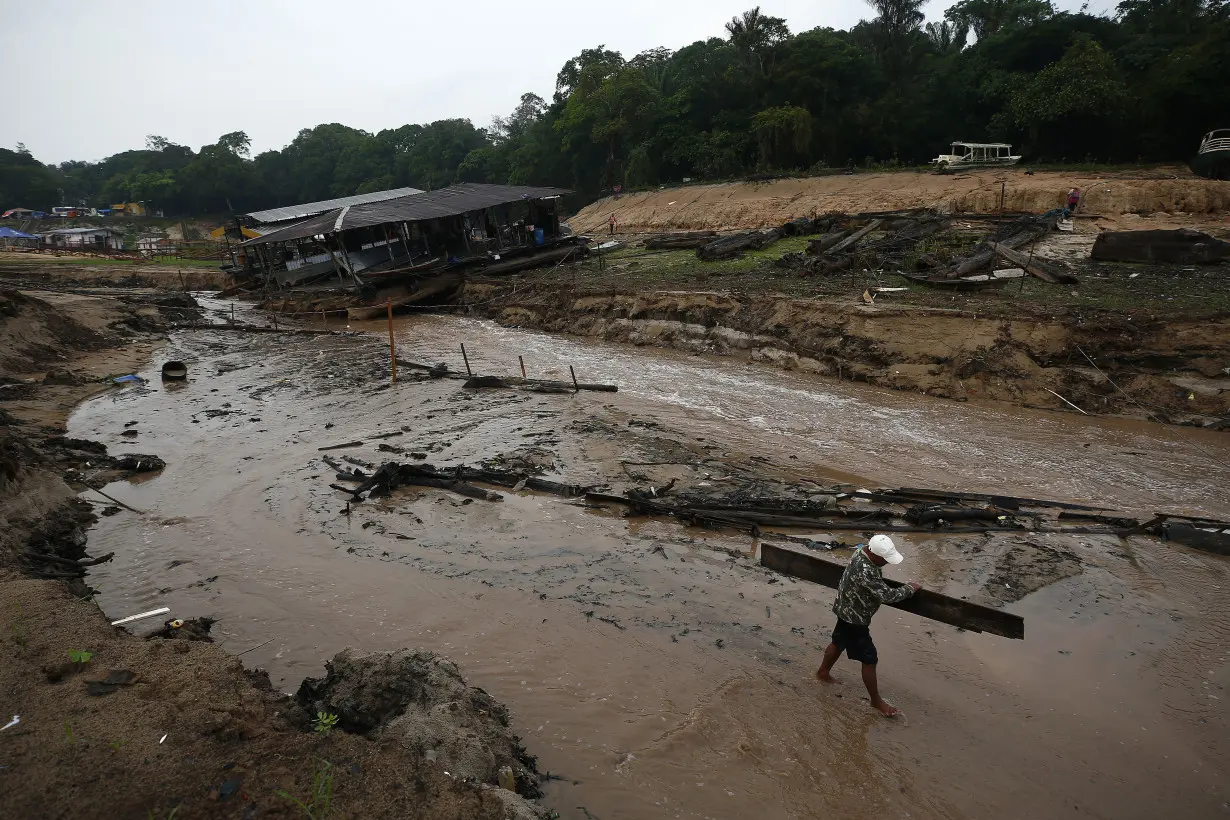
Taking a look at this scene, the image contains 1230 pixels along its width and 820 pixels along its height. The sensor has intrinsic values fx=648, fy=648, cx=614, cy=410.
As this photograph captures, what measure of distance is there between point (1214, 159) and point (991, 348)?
656 inches

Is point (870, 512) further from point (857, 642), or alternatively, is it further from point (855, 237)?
point (855, 237)

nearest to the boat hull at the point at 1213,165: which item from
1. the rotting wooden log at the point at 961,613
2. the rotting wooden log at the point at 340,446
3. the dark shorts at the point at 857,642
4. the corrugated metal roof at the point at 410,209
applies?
the corrugated metal roof at the point at 410,209

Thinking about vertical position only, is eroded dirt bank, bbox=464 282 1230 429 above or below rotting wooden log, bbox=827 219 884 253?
below

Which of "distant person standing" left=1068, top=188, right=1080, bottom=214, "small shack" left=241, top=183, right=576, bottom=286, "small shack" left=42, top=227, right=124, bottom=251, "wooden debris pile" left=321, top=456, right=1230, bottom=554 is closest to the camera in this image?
"wooden debris pile" left=321, top=456, right=1230, bottom=554

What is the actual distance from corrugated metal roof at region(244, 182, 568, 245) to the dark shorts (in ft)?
78.0

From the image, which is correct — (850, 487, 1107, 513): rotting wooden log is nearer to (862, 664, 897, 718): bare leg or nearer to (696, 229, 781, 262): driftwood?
(862, 664, 897, 718): bare leg

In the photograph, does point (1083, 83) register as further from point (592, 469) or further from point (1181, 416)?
point (592, 469)

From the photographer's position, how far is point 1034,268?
15.7 meters

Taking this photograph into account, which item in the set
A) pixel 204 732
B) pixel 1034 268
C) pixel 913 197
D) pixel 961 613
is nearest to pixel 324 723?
pixel 204 732

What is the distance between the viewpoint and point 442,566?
758 cm

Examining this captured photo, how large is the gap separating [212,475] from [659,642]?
340 inches

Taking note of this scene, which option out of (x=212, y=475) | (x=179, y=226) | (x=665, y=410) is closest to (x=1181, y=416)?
(x=665, y=410)

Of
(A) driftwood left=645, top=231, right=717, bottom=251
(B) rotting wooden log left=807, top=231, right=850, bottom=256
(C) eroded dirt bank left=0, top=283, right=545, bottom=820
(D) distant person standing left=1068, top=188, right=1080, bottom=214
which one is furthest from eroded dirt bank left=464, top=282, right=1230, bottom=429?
(C) eroded dirt bank left=0, top=283, right=545, bottom=820

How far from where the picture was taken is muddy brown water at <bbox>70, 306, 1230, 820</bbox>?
4.59 meters
